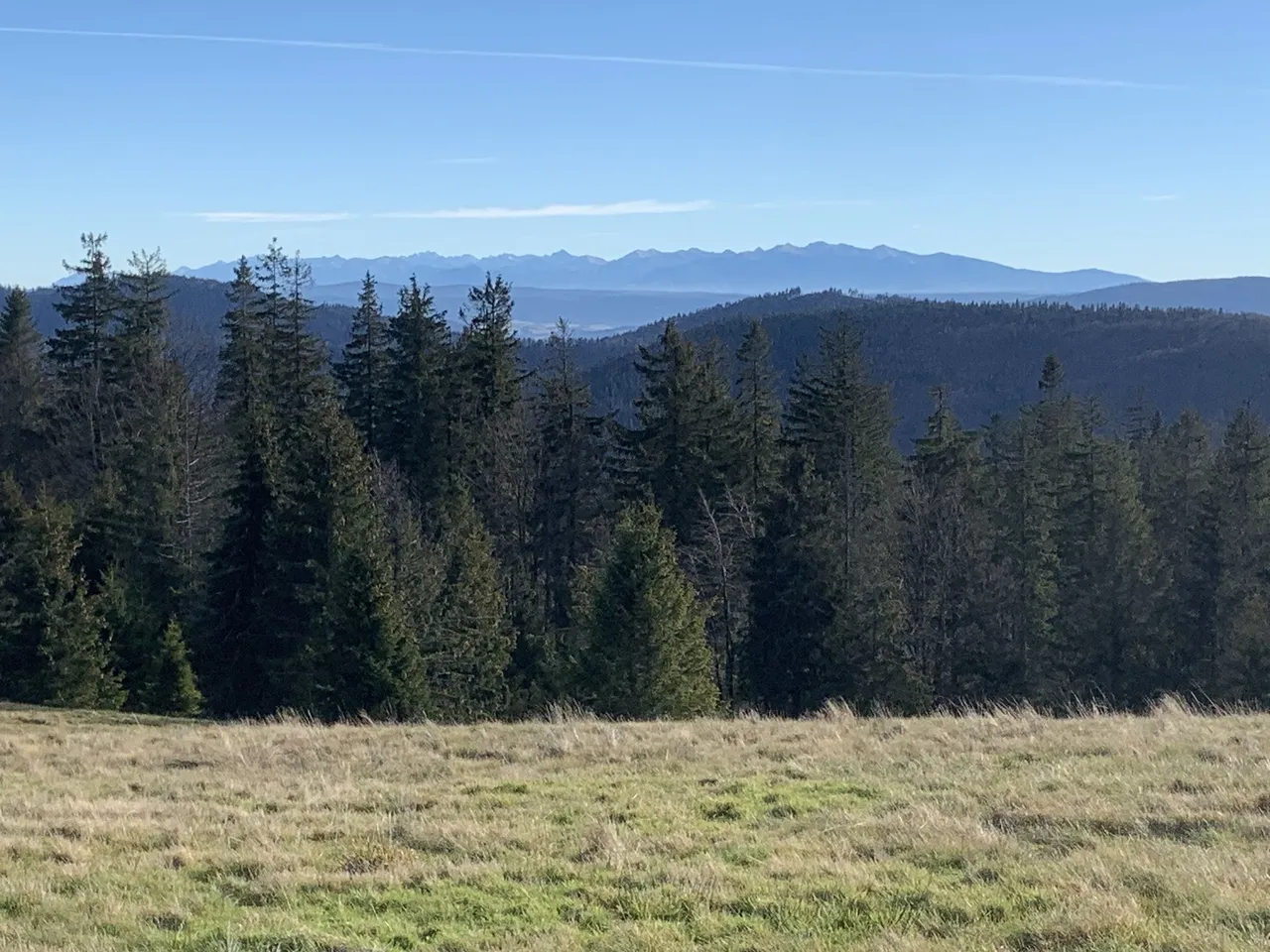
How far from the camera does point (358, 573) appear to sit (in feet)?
86.1

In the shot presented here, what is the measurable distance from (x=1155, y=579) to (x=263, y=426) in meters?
33.1

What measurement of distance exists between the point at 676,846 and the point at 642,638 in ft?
63.6

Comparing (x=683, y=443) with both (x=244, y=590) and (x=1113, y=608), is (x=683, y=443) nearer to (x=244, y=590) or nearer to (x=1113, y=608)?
(x=1113, y=608)

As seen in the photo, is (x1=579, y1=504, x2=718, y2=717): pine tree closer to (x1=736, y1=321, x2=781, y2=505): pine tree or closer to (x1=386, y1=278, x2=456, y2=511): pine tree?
(x1=736, y1=321, x2=781, y2=505): pine tree

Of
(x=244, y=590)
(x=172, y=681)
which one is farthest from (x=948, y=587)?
(x=172, y=681)

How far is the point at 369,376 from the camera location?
46.6 m

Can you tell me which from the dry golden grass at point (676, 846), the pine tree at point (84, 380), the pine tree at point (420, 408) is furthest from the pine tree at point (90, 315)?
the dry golden grass at point (676, 846)

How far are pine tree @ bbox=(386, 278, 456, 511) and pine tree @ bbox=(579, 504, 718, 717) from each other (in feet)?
56.3

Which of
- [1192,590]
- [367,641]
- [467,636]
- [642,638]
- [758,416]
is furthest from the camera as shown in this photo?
[758,416]

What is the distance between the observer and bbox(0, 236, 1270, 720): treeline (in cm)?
2839

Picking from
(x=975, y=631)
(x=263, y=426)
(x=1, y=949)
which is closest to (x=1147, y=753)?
(x=1, y=949)

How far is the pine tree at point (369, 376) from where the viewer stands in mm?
45375

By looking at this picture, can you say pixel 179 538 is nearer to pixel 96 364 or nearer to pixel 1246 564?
pixel 96 364

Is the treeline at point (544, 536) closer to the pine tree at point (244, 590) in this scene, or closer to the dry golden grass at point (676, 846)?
the pine tree at point (244, 590)
